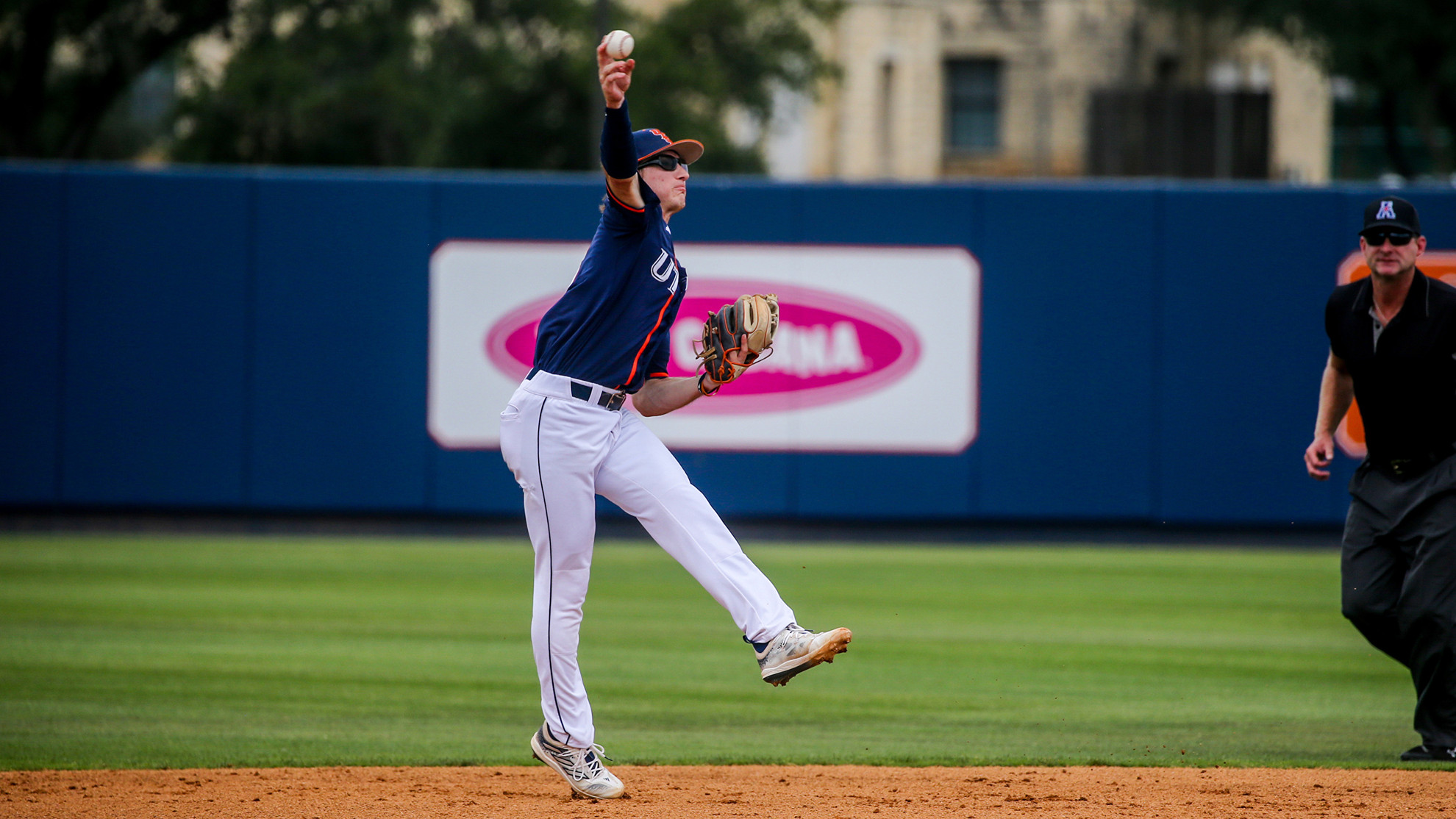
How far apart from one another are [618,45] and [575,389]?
103cm

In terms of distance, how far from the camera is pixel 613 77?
168 inches

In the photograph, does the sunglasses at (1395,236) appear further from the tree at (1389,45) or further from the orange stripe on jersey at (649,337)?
the tree at (1389,45)

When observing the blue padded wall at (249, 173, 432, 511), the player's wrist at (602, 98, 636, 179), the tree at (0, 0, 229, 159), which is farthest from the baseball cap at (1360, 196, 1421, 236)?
the tree at (0, 0, 229, 159)

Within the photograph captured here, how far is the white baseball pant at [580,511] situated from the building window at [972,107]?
Result: 3060 cm

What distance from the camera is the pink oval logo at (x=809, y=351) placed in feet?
42.7

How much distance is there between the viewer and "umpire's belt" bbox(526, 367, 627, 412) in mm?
4609

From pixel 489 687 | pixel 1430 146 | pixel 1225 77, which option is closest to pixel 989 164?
pixel 1225 77

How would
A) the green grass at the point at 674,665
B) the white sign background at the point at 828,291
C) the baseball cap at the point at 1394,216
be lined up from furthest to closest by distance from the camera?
1. the white sign background at the point at 828,291
2. the green grass at the point at 674,665
3. the baseball cap at the point at 1394,216

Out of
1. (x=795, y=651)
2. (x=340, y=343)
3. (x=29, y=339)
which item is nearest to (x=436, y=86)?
(x=340, y=343)

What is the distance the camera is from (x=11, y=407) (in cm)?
1275

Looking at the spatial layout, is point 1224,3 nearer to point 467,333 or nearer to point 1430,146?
point 1430,146

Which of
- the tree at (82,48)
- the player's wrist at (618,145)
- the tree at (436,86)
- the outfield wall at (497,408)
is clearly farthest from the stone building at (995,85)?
the player's wrist at (618,145)

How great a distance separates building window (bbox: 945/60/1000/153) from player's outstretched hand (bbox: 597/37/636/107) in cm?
3072

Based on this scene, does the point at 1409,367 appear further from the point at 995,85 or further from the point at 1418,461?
the point at 995,85
